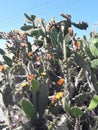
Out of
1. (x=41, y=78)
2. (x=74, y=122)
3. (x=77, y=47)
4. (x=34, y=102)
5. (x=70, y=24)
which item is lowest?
(x=74, y=122)

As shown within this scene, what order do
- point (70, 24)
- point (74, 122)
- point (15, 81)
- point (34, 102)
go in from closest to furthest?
point (74, 122) < point (34, 102) < point (15, 81) < point (70, 24)

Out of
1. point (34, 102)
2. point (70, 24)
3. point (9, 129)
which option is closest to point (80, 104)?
point (34, 102)

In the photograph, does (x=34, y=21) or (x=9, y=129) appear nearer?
(x=9, y=129)

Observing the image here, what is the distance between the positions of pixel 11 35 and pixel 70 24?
1.28 meters

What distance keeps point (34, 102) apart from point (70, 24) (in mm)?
2924

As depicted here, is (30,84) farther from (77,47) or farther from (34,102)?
(77,47)

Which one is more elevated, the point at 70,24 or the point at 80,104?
the point at 70,24

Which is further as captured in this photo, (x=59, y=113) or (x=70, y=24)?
(x=70, y=24)

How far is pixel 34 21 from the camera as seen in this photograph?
24.3 feet

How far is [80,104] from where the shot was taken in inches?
174

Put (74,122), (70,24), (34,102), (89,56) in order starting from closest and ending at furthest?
(74,122) < (34,102) < (89,56) < (70,24)

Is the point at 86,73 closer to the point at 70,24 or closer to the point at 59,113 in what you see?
the point at 59,113

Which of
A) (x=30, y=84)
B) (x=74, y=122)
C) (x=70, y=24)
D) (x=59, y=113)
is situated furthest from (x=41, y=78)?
(x=70, y=24)

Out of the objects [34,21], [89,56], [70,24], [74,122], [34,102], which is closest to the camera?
[74,122]
